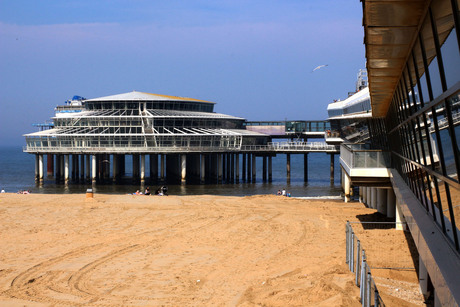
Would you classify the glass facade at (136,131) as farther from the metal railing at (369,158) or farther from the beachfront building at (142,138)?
the metal railing at (369,158)

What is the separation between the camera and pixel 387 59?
1022 centimetres

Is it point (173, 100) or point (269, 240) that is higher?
point (173, 100)

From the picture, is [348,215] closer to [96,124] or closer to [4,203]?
[4,203]

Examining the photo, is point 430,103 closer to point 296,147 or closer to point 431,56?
point 431,56

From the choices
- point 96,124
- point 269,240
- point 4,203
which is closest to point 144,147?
point 96,124

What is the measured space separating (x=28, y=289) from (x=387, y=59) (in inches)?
365

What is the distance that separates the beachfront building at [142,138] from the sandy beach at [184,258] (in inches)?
1332

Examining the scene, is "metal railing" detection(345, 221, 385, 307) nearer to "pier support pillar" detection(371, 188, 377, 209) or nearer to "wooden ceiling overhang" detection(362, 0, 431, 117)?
"wooden ceiling overhang" detection(362, 0, 431, 117)

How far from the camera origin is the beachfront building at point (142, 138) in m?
64.6

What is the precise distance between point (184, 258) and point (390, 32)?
1104 centimetres

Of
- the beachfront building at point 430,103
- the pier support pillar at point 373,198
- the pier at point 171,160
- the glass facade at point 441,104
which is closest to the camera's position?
the glass facade at point 441,104

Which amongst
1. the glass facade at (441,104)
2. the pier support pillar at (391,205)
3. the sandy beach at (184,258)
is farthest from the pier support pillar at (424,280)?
the pier support pillar at (391,205)

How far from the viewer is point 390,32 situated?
322 inches

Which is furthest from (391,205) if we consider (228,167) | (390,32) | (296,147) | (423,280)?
(228,167)
